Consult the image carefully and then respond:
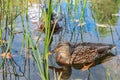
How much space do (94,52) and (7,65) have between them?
1484 millimetres

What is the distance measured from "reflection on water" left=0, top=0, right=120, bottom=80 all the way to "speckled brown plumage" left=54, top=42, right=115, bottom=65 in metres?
0.12

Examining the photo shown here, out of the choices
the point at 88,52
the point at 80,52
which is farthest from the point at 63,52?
the point at 88,52

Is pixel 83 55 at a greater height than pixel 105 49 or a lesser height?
lesser

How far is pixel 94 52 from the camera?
17.4 ft

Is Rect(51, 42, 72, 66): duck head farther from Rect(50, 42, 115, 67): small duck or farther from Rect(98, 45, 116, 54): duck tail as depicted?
Rect(98, 45, 116, 54): duck tail

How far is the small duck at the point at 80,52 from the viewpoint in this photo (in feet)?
16.9

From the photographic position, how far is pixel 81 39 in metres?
5.79

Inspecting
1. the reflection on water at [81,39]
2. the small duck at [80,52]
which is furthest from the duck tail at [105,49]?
the reflection on water at [81,39]

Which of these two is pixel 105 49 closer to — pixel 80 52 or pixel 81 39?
pixel 80 52

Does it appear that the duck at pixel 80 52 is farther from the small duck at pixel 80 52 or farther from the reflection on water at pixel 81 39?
the reflection on water at pixel 81 39

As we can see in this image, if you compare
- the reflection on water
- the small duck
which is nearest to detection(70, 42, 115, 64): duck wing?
the small duck

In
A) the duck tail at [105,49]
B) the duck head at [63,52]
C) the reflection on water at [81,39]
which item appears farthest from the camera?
the duck tail at [105,49]

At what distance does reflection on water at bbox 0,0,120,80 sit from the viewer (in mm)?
4277

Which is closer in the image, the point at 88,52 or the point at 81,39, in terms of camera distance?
the point at 88,52
